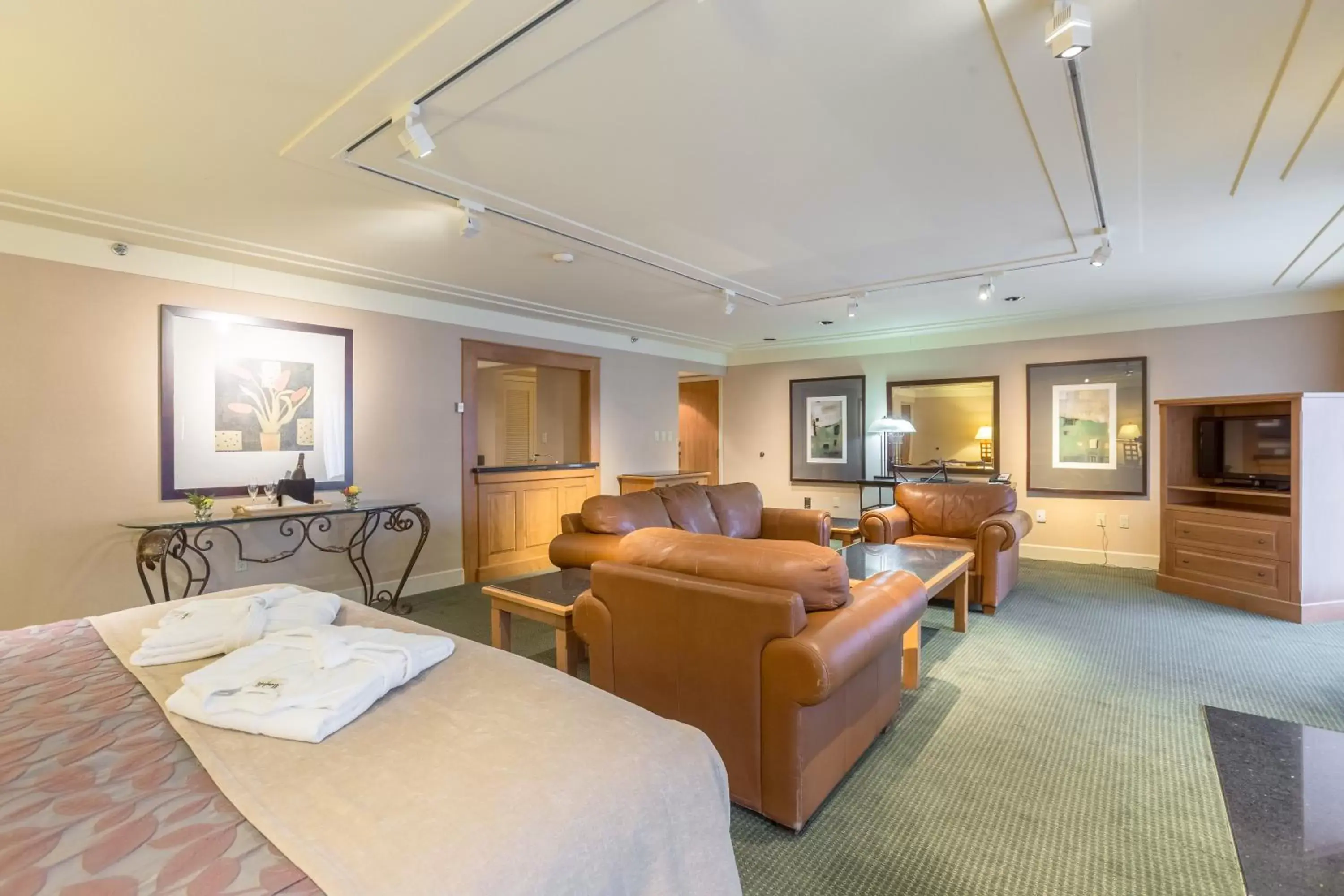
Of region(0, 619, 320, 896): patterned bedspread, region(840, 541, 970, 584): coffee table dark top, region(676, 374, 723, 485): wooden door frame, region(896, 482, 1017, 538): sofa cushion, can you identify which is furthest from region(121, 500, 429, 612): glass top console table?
region(676, 374, 723, 485): wooden door frame

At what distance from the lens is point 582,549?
11.8 feet

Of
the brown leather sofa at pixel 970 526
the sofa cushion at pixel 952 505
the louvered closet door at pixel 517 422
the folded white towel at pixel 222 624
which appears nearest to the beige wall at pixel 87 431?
the folded white towel at pixel 222 624

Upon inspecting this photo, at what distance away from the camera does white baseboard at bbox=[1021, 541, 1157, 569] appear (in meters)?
5.62

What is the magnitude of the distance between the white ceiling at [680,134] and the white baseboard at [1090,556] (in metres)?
2.76


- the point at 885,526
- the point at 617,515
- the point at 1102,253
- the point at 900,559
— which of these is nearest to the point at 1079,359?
the point at 1102,253

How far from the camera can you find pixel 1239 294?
201 inches

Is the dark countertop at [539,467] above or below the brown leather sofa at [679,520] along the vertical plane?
above

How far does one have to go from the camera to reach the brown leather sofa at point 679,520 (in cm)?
367

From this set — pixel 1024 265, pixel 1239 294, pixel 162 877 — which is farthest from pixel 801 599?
pixel 1239 294

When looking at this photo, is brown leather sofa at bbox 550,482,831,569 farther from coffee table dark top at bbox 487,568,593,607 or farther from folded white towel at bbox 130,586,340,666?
folded white towel at bbox 130,586,340,666

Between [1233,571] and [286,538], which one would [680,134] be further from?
[1233,571]

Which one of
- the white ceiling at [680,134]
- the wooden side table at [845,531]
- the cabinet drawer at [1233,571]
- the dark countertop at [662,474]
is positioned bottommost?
the cabinet drawer at [1233,571]

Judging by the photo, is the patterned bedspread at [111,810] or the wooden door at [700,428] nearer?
the patterned bedspread at [111,810]

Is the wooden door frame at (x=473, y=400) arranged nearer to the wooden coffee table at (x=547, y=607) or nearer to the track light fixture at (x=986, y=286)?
the wooden coffee table at (x=547, y=607)
